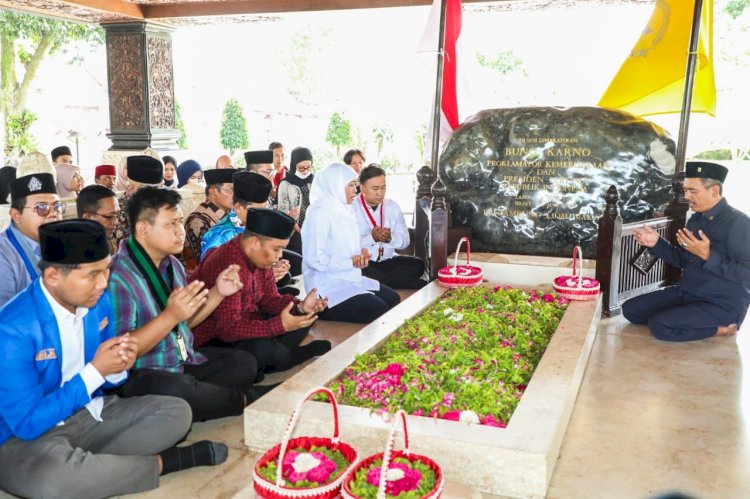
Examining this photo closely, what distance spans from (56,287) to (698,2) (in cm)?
536

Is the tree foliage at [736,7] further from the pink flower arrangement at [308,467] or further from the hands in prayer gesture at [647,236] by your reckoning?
the pink flower arrangement at [308,467]

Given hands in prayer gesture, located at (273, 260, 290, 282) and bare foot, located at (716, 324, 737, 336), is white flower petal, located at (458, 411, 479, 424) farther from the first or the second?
bare foot, located at (716, 324, 737, 336)

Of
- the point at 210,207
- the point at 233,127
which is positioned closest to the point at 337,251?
the point at 210,207

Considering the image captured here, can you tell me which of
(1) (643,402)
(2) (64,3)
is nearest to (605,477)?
(1) (643,402)

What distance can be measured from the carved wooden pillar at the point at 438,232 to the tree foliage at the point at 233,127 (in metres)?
12.9

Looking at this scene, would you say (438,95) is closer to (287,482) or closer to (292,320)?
(292,320)

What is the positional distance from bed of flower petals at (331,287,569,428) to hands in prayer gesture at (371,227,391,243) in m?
1.14

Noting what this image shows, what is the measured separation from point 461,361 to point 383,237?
2406 mm

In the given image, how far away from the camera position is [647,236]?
479 centimetres

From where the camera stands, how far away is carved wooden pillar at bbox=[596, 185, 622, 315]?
16.0 feet

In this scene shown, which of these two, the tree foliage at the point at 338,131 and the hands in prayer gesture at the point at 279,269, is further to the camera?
the tree foliage at the point at 338,131

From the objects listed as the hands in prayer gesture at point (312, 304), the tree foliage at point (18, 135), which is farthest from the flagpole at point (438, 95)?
the tree foliage at point (18, 135)

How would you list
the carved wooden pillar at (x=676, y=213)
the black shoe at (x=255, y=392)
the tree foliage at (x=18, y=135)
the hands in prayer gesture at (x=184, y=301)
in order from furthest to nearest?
the tree foliage at (x=18, y=135), the carved wooden pillar at (x=676, y=213), the black shoe at (x=255, y=392), the hands in prayer gesture at (x=184, y=301)

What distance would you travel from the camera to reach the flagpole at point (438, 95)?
6.62 meters
